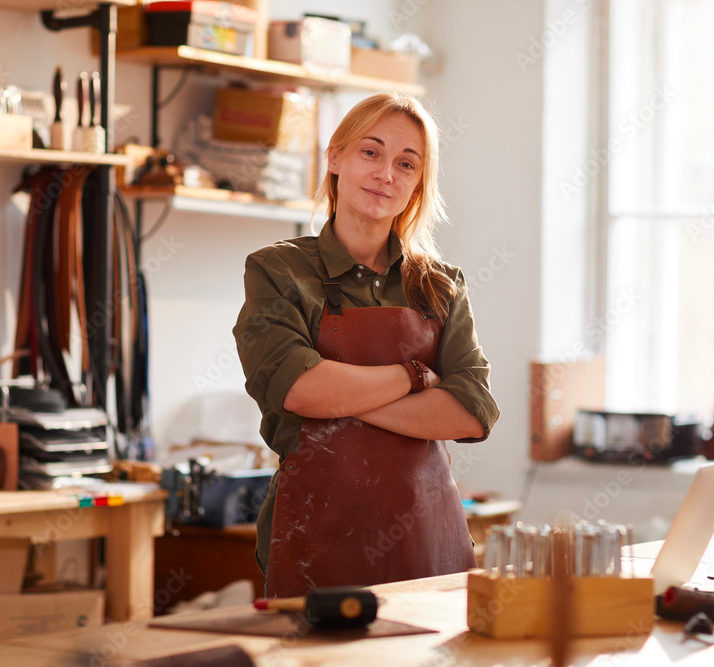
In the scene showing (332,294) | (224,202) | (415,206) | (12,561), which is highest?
(224,202)

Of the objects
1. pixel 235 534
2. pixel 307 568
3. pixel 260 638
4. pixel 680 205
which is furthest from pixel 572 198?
pixel 260 638

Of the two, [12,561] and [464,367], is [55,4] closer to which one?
[12,561]

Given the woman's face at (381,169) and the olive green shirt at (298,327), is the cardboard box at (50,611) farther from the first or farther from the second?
the woman's face at (381,169)

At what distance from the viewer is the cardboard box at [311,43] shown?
387cm

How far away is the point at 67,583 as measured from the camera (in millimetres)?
3199

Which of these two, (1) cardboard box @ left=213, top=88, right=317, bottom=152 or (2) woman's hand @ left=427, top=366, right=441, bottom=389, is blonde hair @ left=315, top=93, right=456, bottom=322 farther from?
(1) cardboard box @ left=213, top=88, right=317, bottom=152

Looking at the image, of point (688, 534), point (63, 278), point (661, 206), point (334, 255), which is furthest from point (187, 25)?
point (688, 534)

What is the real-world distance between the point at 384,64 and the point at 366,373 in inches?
98.4

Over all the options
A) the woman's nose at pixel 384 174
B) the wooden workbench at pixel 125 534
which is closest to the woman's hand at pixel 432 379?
the woman's nose at pixel 384 174

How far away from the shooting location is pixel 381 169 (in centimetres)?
209

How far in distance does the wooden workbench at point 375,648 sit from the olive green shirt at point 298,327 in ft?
1.84

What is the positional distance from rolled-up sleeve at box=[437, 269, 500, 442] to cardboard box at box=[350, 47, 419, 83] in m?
2.17

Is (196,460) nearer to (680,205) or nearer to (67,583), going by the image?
(67,583)

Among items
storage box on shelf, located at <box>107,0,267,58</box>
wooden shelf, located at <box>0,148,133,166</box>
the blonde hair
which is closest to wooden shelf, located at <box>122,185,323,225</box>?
wooden shelf, located at <box>0,148,133,166</box>
